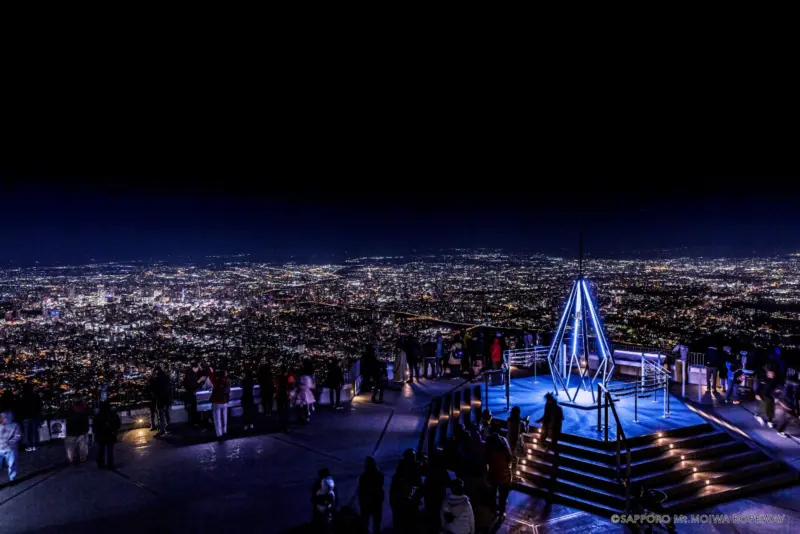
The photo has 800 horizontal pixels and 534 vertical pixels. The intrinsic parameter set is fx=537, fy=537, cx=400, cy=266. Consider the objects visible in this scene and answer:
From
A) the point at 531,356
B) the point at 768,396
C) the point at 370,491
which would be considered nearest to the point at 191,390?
the point at 370,491

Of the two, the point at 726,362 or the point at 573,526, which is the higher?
the point at 726,362

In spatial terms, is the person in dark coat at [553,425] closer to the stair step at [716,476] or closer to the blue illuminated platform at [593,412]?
the blue illuminated platform at [593,412]

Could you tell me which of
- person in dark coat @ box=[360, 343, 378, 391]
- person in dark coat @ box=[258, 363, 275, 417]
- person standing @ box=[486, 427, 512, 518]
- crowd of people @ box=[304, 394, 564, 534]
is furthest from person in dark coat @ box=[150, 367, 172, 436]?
person standing @ box=[486, 427, 512, 518]

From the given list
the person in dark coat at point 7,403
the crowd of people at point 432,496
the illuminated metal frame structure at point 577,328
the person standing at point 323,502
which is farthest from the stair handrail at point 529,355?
the person in dark coat at point 7,403

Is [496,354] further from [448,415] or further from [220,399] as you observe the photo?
[220,399]

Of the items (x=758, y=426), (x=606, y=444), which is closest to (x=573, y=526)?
(x=606, y=444)

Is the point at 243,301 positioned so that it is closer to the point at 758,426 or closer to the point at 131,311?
the point at 131,311
